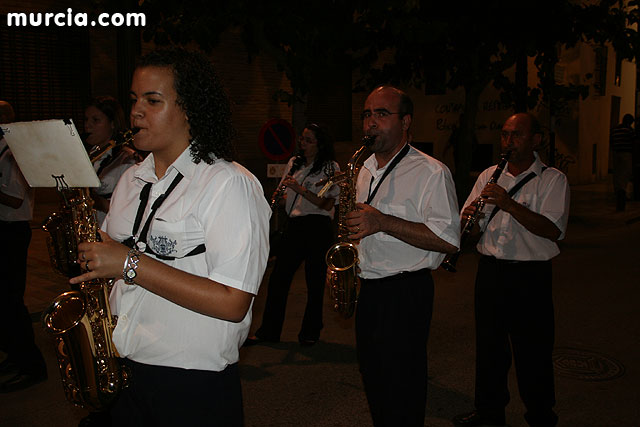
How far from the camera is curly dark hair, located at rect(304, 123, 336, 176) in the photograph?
22.1 ft

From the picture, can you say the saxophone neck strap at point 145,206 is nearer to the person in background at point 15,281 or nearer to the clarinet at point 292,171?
the person in background at point 15,281

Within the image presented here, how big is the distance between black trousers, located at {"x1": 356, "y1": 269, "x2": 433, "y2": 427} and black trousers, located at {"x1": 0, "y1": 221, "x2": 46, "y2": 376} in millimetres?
2967

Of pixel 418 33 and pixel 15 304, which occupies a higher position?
pixel 418 33

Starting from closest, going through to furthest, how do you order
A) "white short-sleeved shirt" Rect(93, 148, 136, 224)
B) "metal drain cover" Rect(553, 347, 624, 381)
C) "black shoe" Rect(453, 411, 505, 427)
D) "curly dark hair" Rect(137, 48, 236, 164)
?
1. "curly dark hair" Rect(137, 48, 236, 164)
2. "black shoe" Rect(453, 411, 505, 427)
3. "white short-sleeved shirt" Rect(93, 148, 136, 224)
4. "metal drain cover" Rect(553, 347, 624, 381)

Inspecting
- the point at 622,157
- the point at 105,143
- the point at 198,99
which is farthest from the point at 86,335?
the point at 622,157

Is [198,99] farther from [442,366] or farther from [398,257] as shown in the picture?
[442,366]

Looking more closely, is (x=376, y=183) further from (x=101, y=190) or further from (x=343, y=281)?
(x=101, y=190)

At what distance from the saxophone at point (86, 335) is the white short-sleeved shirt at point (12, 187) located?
2.91 meters

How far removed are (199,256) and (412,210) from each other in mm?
1745

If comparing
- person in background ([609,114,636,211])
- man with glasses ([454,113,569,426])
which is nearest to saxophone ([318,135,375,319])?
man with glasses ([454,113,569,426])

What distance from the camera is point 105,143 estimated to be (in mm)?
4938

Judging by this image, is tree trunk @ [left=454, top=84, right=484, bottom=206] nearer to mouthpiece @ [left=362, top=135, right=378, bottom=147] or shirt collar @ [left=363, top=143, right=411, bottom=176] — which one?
shirt collar @ [left=363, top=143, right=411, bottom=176]

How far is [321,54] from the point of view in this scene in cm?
1148

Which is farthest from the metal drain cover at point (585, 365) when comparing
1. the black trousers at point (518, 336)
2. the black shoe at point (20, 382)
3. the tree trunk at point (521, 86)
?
the tree trunk at point (521, 86)
